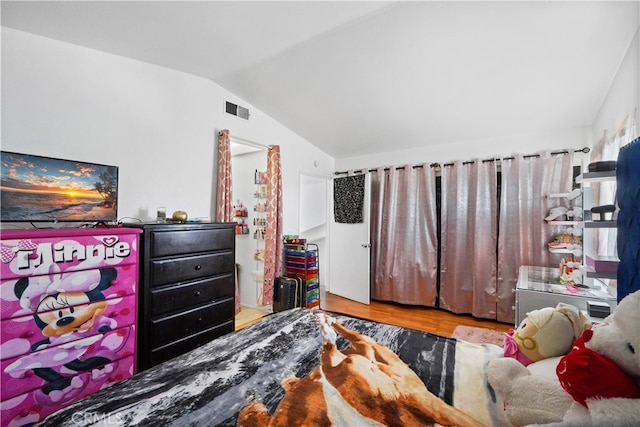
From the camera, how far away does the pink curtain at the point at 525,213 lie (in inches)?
122

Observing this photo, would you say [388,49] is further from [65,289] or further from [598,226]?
[65,289]

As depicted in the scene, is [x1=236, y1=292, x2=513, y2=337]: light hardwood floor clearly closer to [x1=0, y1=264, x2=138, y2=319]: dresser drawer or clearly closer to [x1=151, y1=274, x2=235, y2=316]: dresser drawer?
[x1=151, y1=274, x2=235, y2=316]: dresser drawer

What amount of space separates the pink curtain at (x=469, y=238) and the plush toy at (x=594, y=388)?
2.82 meters

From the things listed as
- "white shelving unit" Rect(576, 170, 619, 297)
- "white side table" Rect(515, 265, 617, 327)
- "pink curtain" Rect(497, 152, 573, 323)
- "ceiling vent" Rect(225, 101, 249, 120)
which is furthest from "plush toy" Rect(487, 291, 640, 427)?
"ceiling vent" Rect(225, 101, 249, 120)

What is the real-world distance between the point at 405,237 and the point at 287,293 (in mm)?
1842

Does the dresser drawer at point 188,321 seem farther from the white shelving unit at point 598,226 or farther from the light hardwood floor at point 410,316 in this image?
the white shelving unit at point 598,226

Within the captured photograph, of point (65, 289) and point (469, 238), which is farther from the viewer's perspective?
point (469, 238)

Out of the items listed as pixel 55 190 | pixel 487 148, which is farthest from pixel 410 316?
pixel 55 190

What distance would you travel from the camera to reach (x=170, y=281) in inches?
84.4

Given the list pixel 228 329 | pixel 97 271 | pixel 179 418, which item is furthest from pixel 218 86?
pixel 179 418

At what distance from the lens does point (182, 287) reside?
7.27 ft

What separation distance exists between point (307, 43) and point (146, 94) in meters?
1.48

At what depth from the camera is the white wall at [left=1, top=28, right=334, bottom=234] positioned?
183 centimetres
